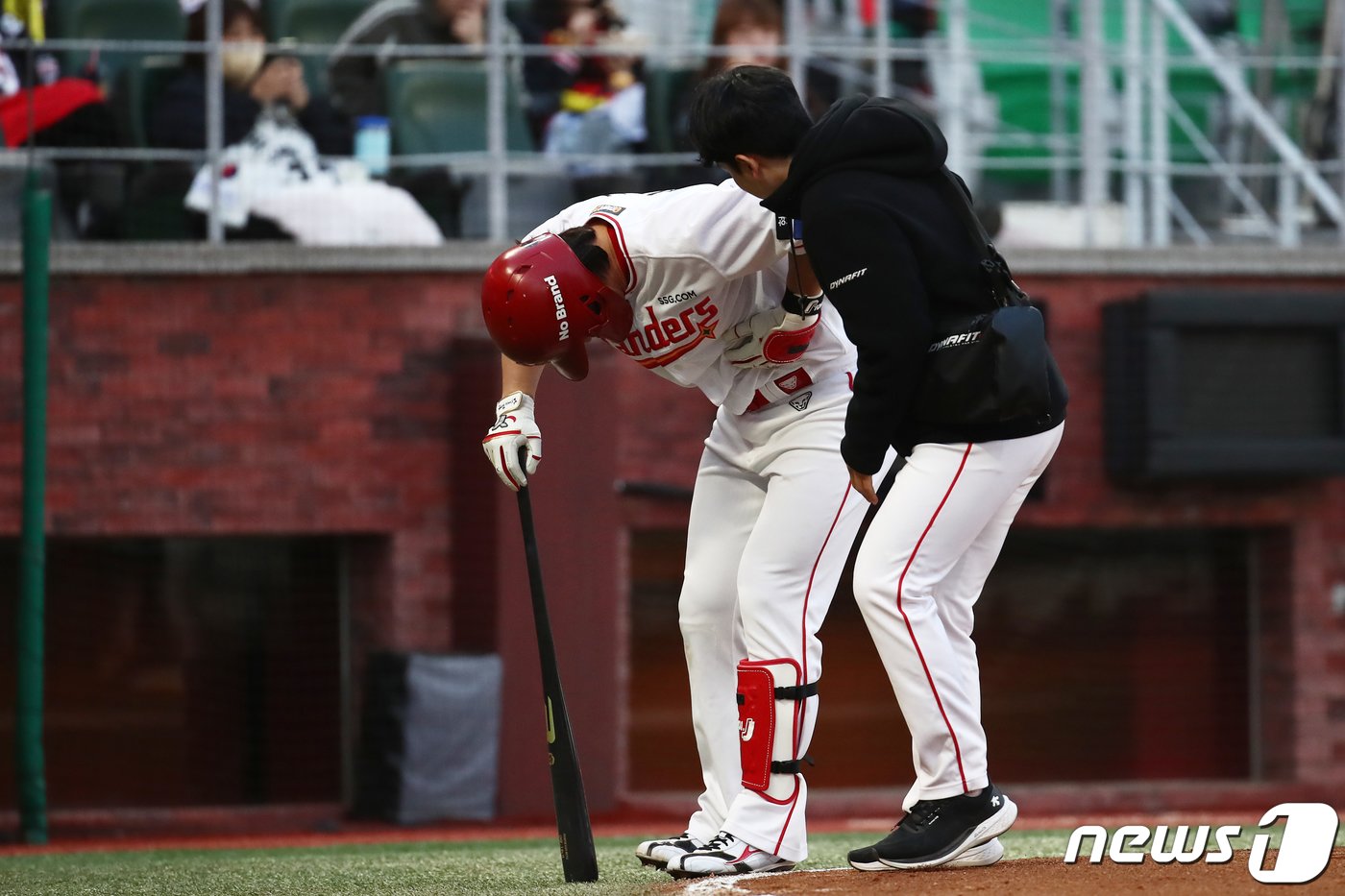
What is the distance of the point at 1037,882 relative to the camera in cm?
433

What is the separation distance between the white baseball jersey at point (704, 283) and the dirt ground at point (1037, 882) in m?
1.22

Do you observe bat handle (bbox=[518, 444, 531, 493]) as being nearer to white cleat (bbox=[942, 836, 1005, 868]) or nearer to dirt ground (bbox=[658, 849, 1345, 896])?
dirt ground (bbox=[658, 849, 1345, 896])

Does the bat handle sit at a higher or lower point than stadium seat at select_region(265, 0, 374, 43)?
lower

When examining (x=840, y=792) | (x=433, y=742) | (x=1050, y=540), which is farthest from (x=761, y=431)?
(x=1050, y=540)

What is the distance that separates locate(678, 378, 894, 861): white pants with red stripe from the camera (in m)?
4.79

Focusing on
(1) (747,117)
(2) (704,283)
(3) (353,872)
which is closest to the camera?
(1) (747,117)

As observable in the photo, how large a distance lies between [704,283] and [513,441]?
0.60 meters

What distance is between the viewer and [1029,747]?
1098 centimetres

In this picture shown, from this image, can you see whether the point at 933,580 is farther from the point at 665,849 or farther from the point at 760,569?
the point at 665,849

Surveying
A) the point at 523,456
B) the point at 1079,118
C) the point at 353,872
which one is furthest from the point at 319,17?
the point at 523,456

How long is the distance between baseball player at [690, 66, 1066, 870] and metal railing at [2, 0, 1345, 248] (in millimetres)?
5318

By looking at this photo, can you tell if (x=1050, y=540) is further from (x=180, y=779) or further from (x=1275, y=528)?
(x=180, y=779)

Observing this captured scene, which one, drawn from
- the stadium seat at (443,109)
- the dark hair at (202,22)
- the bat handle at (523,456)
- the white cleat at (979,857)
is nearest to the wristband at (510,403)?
the bat handle at (523,456)

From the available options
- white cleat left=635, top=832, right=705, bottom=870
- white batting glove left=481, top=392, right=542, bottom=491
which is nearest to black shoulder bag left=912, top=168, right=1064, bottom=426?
white batting glove left=481, top=392, right=542, bottom=491
